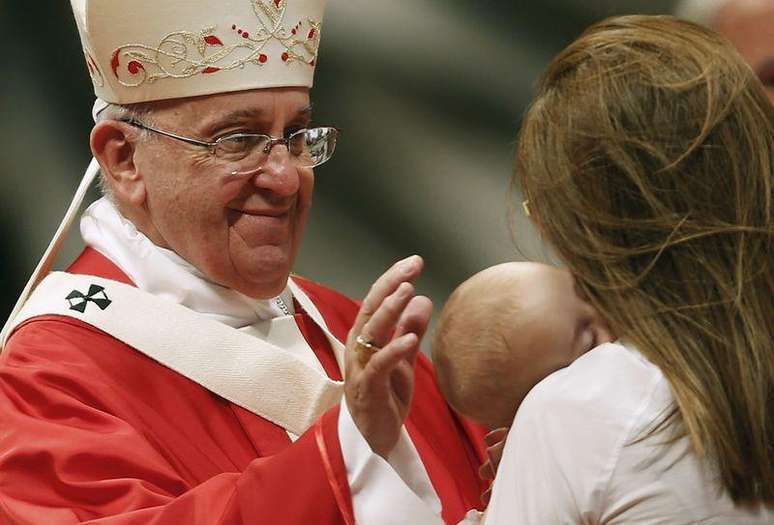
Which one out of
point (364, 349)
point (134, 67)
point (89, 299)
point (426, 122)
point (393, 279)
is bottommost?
point (426, 122)

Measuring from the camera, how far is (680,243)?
5.26ft

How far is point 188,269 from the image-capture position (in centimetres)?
279

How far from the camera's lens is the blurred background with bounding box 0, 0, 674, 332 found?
4.57 metres

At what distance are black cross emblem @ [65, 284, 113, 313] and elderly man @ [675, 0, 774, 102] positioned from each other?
1.43 metres

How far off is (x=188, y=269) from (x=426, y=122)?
77.8 inches

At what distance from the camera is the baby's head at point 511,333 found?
1663mm

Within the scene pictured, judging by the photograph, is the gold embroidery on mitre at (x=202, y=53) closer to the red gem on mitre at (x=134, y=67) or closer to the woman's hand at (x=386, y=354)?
the red gem on mitre at (x=134, y=67)

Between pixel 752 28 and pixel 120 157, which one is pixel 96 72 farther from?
pixel 752 28

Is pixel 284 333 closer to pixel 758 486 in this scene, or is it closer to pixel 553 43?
pixel 758 486

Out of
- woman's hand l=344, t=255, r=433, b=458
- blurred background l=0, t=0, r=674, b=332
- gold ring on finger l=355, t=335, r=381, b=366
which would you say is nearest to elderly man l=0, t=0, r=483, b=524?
woman's hand l=344, t=255, r=433, b=458

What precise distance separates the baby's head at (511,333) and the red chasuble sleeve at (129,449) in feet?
1.43

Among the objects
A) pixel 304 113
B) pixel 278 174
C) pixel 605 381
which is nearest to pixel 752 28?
pixel 304 113

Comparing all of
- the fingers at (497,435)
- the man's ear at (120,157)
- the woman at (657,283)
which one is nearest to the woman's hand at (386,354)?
the fingers at (497,435)

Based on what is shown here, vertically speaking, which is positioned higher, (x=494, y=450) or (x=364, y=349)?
(x=364, y=349)
